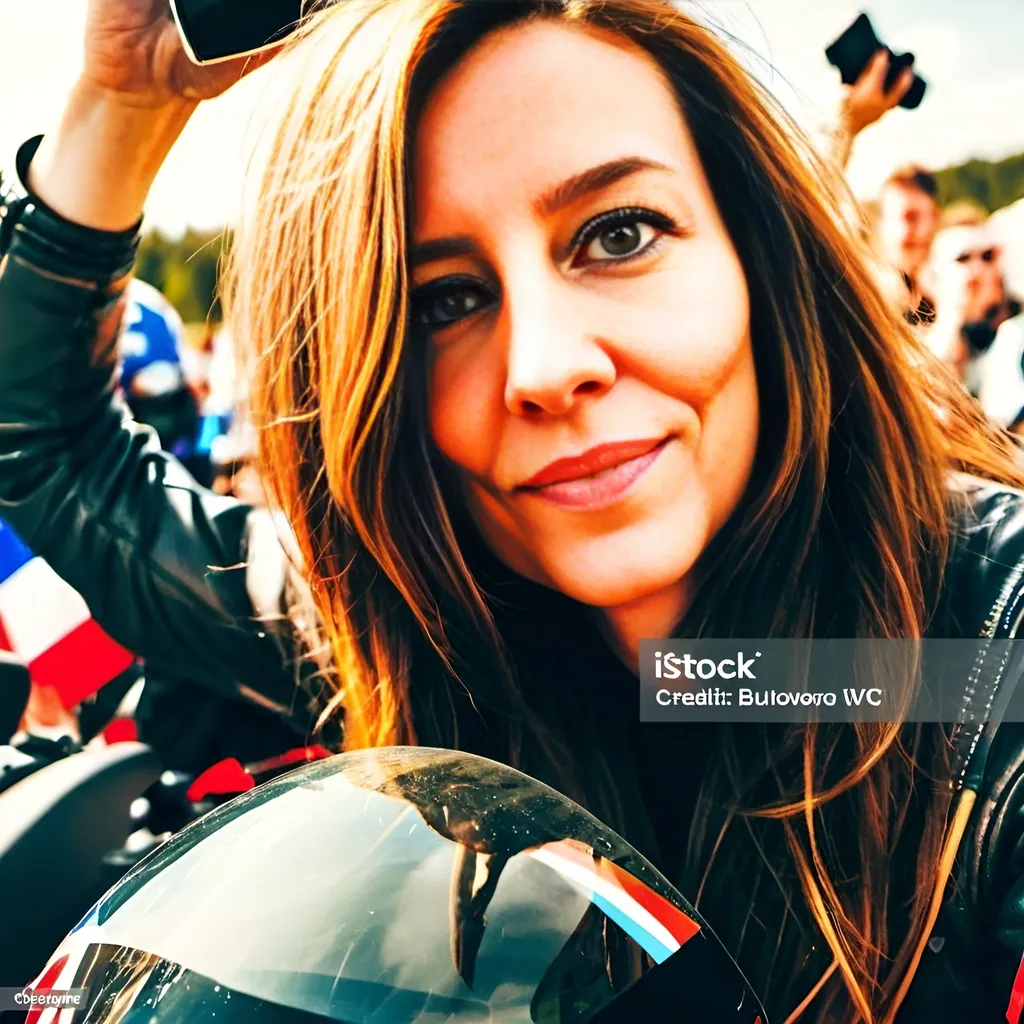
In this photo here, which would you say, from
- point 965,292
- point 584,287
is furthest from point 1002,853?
point 584,287

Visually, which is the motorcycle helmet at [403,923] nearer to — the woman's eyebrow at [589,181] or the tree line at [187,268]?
the woman's eyebrow at [589,181]

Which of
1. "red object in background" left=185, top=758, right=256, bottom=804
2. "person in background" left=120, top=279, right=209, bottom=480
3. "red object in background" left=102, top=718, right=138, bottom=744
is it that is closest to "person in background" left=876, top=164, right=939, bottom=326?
"person in background" left=120, top=279, right=209, bottom=480

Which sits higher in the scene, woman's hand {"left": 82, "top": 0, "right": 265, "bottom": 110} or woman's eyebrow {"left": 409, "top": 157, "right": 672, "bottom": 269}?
woman's hand {"left": 82, "top": 0, "right": 265, "bottom": 110}

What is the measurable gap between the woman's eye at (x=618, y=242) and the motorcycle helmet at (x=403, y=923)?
1.84ft

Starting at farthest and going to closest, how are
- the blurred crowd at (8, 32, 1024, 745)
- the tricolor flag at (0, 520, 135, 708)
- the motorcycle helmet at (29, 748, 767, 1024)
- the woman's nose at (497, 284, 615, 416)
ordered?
the tricolor flag at (0, 520, 135, 708) → the blurred crowd at (8, 32, 1024, 745) → the woman's nose at (497, 284, 615, 416) → the motorcycle helmet at (29, 748, 767, 1024)

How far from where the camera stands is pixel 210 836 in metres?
0.84

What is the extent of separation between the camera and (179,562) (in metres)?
1.43

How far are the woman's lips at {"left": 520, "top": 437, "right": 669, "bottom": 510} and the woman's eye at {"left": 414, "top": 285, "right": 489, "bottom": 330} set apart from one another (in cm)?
20

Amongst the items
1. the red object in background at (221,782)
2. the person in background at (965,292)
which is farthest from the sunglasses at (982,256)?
the red object in background at (221,782)

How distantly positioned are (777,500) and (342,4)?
2.49 feet

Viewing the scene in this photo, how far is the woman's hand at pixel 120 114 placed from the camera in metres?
1.24

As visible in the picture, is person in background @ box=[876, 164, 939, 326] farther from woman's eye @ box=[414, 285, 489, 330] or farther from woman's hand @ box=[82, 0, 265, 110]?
woman's hand @ box=[82, 0, 265, 110]

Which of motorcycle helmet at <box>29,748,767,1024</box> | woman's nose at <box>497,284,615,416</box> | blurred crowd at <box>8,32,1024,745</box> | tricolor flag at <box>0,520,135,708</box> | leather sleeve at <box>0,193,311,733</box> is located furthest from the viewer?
tricolor flag at <box>0,520,135,708</box>

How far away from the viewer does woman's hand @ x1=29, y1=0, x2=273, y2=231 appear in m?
1.24
